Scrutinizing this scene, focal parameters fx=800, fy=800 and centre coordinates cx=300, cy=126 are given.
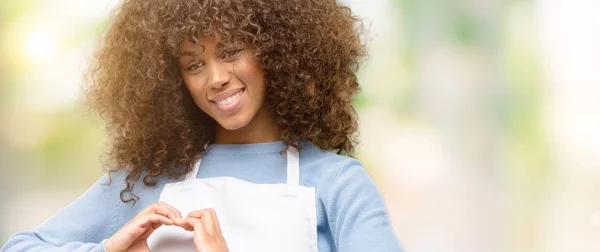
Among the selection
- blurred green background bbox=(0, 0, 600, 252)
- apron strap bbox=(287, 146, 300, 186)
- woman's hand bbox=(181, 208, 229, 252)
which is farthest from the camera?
blurred green background bbox=(0, 0, 600, 252)

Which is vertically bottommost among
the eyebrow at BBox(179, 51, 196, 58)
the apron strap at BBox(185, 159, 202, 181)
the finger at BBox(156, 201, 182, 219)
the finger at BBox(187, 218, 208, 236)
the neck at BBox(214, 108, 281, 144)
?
the finger at BBox(187, 218, 208, 236)

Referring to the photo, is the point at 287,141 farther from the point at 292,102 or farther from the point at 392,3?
the point at 392,3

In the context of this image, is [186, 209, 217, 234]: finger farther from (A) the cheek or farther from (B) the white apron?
(A) the cheek

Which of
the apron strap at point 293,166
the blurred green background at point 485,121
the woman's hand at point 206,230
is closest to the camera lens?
the woman's hand at point 206,230

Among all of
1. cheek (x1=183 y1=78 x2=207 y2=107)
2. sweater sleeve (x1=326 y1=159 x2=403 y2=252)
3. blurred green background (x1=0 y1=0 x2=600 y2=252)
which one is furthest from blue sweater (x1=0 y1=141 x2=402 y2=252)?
blurred green background (x1=0 y1=0 x2=600 y2=252)

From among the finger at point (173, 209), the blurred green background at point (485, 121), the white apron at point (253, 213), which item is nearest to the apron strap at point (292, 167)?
the white apron at point (253, 213)

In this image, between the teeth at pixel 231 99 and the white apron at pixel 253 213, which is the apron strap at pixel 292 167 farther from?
the teeth at pixel 231 99

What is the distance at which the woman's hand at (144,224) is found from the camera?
47.1 inches

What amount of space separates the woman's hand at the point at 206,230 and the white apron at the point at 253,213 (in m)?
0.04

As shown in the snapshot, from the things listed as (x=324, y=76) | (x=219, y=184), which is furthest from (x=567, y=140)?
(x=219, y=184)

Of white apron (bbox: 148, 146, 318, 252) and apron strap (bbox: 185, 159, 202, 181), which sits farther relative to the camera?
apron strap (bbox: 185, 159, 202, 181)

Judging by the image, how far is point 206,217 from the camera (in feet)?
3.93

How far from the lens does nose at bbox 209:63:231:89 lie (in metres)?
1.22

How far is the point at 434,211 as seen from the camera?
1715mm
